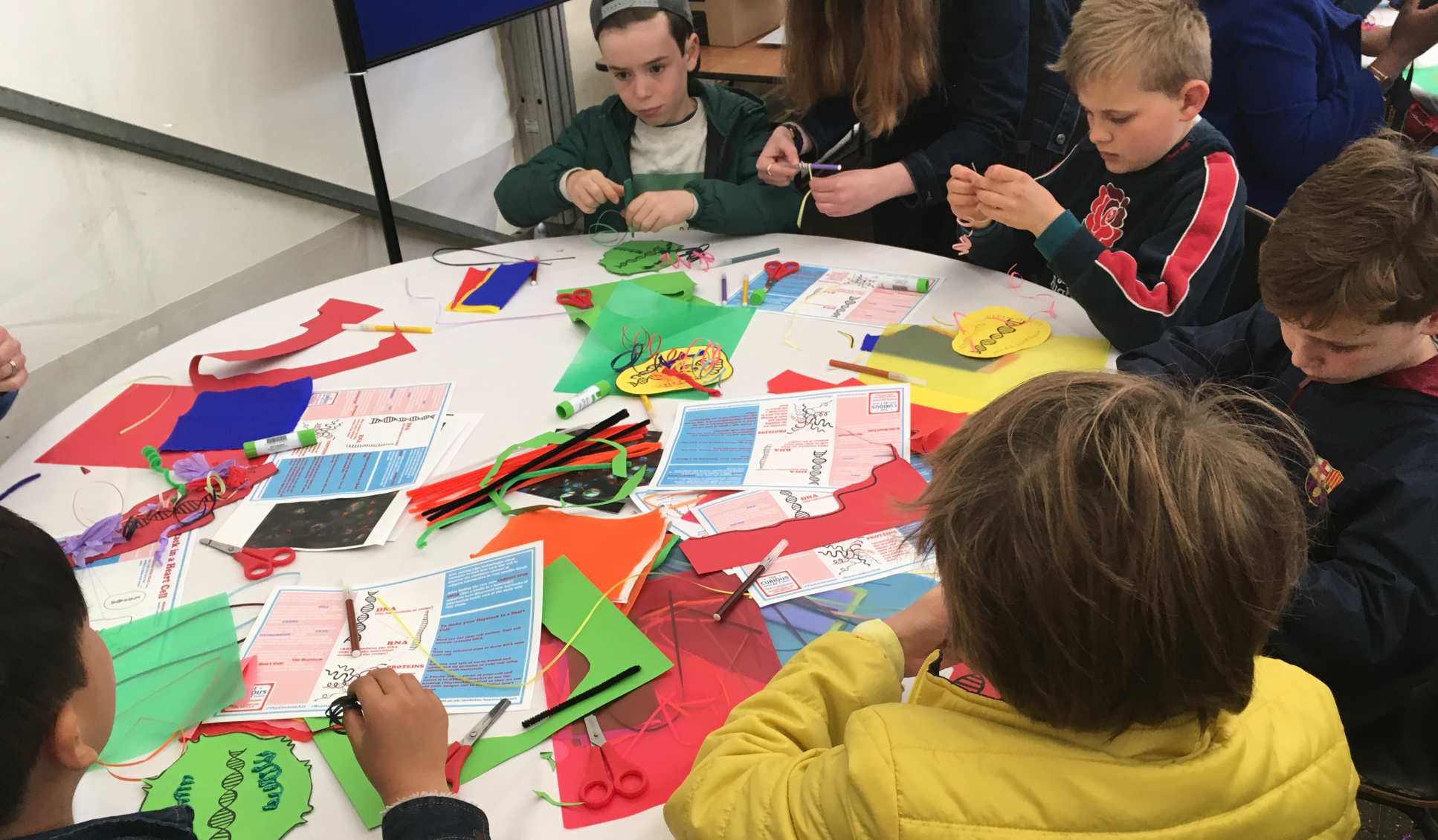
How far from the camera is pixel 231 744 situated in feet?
3.14

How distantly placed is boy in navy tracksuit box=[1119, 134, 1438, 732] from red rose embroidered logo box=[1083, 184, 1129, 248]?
60 centimetres

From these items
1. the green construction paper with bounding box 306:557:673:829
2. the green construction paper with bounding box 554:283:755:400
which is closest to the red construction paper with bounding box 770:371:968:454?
the green construction paper with bounding box 554:283:755:400

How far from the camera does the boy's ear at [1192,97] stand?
156 centimetres

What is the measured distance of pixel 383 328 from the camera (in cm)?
173

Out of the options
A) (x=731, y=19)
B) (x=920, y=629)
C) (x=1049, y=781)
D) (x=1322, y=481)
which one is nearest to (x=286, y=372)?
(x=920, y=629)

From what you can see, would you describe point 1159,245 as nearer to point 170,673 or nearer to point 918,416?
point 918,416

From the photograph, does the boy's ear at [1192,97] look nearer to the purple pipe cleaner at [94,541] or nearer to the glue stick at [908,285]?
the glue stick at [908,285]

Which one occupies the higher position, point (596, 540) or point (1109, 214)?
point (1109, 214)

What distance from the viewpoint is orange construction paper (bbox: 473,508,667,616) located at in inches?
44.8

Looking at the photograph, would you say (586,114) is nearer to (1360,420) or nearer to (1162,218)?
(1162,218)

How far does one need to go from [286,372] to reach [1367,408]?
1535mm

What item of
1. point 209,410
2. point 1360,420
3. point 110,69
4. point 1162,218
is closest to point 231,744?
point 209,410

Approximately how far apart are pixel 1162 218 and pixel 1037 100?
747 mm

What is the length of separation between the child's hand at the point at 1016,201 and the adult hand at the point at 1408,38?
66.6 inches
